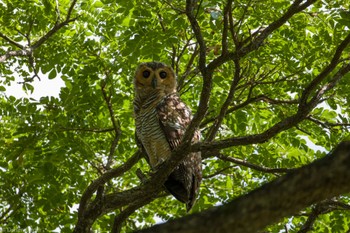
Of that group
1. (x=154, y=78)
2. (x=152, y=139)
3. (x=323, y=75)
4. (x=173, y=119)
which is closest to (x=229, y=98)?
(x=323, y=75)

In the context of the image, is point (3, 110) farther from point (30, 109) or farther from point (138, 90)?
point (138, 90)

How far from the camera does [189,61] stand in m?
6.78

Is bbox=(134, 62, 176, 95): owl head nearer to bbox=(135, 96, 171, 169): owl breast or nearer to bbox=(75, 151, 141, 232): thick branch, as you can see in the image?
bbox=(135, 96, 171, 169): owl breast

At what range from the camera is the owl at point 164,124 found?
607 cm

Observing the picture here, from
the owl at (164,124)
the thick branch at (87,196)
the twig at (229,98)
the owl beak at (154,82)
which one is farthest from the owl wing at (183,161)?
the thick branch at (87,196)

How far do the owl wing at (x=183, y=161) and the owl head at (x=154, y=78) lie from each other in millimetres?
365

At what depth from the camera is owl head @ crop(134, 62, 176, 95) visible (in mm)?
6908

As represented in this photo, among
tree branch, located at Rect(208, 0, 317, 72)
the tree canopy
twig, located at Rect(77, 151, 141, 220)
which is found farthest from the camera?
the tree canopy

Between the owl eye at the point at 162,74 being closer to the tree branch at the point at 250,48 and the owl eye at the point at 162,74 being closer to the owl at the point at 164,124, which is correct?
the owl at the point at 164,124

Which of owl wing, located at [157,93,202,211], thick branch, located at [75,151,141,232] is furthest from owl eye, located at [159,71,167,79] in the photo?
thick branch, located at [75,151,141,232]

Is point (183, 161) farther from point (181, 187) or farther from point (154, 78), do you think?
point (154, 78)

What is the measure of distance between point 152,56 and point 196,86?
110 cm

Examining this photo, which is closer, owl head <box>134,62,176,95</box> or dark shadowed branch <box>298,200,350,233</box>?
dark shadowed branch <box>298,200,350,233</box>

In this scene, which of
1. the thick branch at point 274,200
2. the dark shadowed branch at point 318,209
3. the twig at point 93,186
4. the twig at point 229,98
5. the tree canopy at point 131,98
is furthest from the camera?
the tree canopy at point 131,98
